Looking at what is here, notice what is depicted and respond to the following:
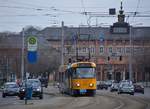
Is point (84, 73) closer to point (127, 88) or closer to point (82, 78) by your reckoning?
point (82, 78)

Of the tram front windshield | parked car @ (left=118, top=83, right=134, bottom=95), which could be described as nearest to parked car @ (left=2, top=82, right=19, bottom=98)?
the tram front windshield

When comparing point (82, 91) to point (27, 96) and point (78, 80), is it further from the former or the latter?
point (27, 96)

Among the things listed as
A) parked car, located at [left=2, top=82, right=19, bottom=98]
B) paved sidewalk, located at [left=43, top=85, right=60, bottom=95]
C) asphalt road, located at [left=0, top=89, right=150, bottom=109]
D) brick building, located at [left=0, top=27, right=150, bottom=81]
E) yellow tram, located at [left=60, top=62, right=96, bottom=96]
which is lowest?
paved sidewalk, located at [left=43, top=85, right=60, bottom=95]

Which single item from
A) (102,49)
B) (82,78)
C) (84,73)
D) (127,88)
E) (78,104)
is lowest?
(78,104)

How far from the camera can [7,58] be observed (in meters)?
109

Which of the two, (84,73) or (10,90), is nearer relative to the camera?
(84,73)

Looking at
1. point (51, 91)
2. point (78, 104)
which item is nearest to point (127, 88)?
point (51, 91)

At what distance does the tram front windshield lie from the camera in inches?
1982

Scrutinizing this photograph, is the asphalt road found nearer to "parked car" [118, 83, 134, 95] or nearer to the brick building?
"parked car" [118, 83, 134, 95]

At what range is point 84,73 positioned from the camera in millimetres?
50531

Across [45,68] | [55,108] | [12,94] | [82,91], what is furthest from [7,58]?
[55,108]

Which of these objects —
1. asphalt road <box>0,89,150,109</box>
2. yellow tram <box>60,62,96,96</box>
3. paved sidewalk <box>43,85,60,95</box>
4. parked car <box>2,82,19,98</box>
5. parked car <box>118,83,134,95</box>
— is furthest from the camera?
parked car <box>118,83,134,95</box>

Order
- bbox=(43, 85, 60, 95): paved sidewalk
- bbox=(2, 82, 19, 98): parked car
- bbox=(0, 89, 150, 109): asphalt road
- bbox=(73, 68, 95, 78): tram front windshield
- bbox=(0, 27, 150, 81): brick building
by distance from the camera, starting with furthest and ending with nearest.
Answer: bbox=(0, 27, 150, 81): brick building, bbox=(43, 85, 60, 95): paved sidewalk, bbox=(2, 82, 19, 98): parked car, bbox=(73, 68, 95, 78): tram front windshield, bbox=(0, 89, 150, 109): asphalt road

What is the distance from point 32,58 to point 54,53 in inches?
3624
